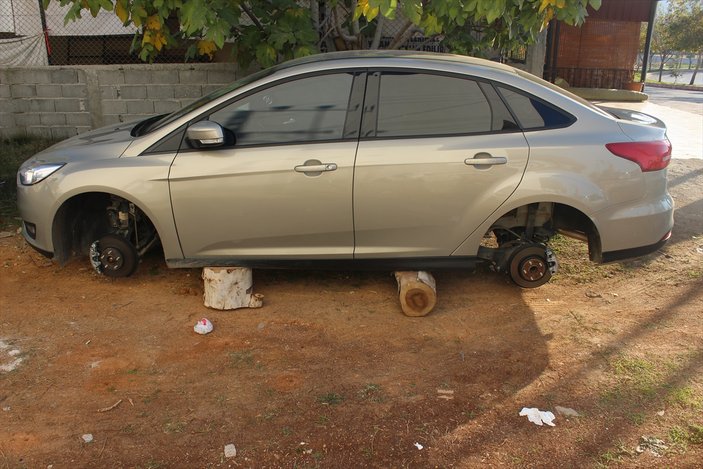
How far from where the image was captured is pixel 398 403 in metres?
3.31

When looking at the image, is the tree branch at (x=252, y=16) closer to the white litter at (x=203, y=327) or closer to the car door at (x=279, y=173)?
the car door at (x=279, y=173)

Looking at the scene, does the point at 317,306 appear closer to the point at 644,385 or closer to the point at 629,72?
the point at 644,385

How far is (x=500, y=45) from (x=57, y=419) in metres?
5.96

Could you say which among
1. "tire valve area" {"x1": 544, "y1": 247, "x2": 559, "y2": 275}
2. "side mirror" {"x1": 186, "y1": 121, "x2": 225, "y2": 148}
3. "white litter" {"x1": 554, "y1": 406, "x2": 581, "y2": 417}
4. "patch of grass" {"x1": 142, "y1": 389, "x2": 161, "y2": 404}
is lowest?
"patch of grass" {"x1": 142, "y1": 389, "x2": 161, "y2": 404}

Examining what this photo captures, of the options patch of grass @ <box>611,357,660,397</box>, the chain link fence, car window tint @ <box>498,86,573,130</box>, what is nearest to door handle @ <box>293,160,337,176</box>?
car window tint @ <box>498,86,573,130</box>

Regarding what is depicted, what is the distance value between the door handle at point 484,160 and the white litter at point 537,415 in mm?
1602

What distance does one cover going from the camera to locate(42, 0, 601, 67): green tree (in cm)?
492

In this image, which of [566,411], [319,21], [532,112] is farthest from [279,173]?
[319,21]

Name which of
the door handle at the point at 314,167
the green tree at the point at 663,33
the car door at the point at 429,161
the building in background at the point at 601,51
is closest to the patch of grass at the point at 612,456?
the car door at the point at 429,161

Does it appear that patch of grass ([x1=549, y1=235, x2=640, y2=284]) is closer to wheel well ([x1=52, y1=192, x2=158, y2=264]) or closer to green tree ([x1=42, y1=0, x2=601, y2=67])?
green tree ([x1=42, y1=0, x2=601, y2=67])

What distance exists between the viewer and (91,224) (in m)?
4.80

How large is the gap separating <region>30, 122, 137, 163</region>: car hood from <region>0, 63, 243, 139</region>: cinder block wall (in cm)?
389

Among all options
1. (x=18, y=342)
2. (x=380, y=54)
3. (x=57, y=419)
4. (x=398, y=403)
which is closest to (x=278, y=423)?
(x=398, y=403)

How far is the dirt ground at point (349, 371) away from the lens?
2963 mm
